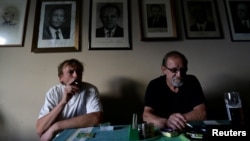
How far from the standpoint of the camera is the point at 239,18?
1.96 m

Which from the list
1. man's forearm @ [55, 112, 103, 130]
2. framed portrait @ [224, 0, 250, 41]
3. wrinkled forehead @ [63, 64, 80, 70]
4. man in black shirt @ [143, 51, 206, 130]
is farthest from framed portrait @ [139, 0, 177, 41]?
man's forearm @ [55, 112, 103, 130]

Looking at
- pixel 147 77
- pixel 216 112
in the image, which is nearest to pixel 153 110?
pixel 147 77

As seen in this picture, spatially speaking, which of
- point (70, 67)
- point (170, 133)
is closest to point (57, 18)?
point (70, 67)

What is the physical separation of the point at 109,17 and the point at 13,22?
984mm

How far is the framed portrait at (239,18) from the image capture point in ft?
6.24

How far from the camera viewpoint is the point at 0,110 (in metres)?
A: 1.71

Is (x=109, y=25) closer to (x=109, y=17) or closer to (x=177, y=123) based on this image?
(x=109, y=17)

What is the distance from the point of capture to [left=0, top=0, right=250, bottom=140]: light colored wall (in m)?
1.73

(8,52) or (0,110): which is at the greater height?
(8,52)

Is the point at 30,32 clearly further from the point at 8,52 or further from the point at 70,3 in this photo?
the point at 70,3

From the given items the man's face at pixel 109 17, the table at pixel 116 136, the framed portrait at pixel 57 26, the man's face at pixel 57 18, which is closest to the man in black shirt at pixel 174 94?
the table at pixel 116 136

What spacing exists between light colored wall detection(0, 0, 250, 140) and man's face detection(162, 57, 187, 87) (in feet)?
1.36

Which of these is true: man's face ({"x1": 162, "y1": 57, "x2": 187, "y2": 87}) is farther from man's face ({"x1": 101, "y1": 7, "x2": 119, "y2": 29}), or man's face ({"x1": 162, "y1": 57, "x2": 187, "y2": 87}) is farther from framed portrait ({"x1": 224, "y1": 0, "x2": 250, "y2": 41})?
framed portrait ({"x1": 224, "y1": 0, "x2": 250, "y2": 41})

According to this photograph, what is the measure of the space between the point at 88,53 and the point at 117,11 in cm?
54
